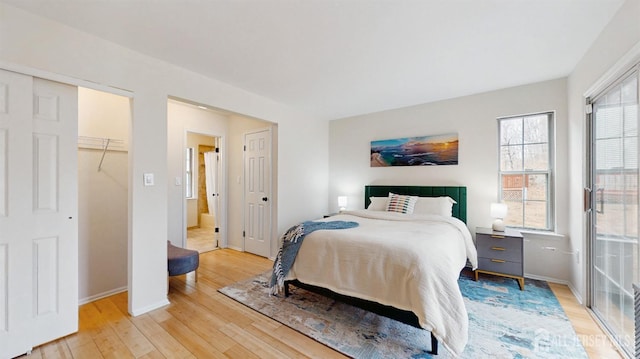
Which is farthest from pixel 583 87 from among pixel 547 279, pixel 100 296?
pixel 100 296

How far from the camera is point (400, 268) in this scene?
1.85 meters

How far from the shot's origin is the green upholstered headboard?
3.53 metres

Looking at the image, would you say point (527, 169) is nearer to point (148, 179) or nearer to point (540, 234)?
point (540, 234)

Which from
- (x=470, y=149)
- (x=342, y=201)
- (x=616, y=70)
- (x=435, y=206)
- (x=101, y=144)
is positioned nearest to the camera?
(x=616, y=70)

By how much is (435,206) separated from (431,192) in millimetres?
379

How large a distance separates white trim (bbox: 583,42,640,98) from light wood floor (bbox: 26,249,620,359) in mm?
1968

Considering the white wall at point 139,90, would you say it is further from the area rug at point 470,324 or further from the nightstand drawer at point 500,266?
the nightstand drawer at point 500,266

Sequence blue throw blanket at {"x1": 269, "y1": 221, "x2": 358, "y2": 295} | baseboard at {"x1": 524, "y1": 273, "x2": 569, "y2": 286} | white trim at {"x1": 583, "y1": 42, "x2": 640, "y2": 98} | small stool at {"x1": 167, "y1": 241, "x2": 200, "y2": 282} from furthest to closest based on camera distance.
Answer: baseboard at {"x1": 524, "y1": 273, "x2": 569, "y2": 286} < small stool at {"x1": 167, "y1": 241, "x2": 200, "y2": 282} < blue throw blanket at {"x1": 269, "y1": 221, "x2": 358, "y2": 295} < white trim at {"x1": 583, "y1": 42, "x2": 640, "y2": 98}

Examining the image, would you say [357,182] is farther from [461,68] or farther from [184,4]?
[184,4]

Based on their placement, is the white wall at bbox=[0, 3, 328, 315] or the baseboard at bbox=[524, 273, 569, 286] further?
the baseboard at bbox=[524, 273, 569, 286]

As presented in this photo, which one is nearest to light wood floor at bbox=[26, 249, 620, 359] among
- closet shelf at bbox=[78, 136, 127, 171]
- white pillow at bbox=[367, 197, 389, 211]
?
closet shelf at bbox=[78, 136, 127, 171]

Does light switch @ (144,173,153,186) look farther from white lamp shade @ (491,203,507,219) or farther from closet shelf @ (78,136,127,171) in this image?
white lamp shade @ (491,203,507,219)

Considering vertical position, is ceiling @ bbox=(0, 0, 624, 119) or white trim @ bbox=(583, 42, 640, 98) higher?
ceiling @ bbox=(0, 0, 624, 119)

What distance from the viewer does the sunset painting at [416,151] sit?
3.70 m
